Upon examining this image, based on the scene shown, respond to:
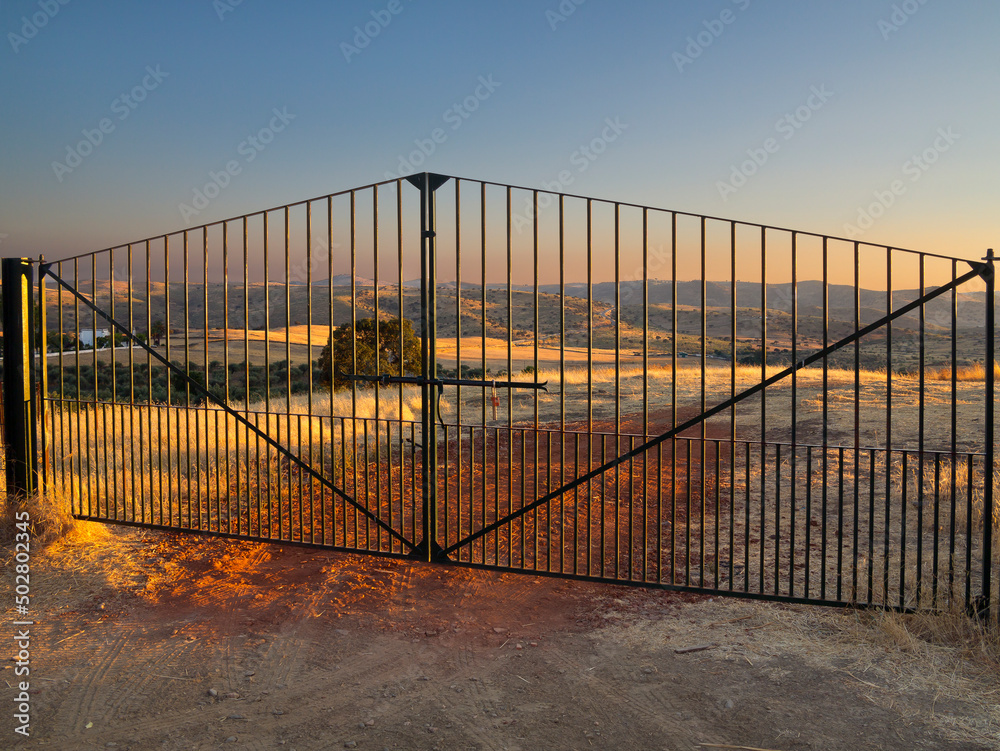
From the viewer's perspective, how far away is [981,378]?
24.2 meters

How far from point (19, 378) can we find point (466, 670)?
6539 mm

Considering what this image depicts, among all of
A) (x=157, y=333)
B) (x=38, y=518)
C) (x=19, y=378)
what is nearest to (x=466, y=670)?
(x=38, y=518)

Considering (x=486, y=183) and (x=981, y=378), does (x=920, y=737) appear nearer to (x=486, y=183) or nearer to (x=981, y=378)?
(x=486, y=183)

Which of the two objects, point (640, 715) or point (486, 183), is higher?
point (486, 183)

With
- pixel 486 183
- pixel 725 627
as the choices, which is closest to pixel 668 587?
pixel 725 627

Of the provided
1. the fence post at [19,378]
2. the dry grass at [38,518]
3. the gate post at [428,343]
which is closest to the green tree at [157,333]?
the fence post at [19,378]

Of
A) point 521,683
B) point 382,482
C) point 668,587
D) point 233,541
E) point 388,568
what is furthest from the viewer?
point 382,482

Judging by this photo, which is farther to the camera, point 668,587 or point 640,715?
point 668,587

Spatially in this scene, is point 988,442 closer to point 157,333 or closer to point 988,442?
point 988,442

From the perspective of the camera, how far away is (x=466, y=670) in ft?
17.6

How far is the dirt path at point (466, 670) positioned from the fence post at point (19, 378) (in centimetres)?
182

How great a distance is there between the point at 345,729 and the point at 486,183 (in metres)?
4.43

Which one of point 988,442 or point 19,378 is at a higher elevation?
point 19,378

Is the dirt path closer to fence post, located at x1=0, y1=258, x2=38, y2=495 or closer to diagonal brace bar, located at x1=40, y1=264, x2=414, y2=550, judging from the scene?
diagonal brace bar, located at x1=40, y1=264, x2=414, y2=550
